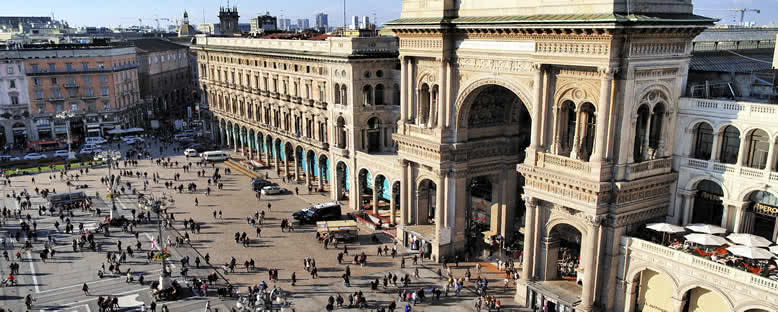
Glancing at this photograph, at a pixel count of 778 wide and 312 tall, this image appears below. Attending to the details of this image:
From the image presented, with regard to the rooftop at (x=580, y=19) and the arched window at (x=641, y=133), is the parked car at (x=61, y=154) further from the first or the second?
the arched window at (x=641, y=133)

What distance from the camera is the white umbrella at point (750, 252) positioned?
91.1ft

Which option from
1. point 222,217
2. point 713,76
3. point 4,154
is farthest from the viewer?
point 4,154

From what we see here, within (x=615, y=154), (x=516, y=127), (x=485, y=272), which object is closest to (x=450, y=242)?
(x=485, y=272)

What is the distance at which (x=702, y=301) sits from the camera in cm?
3011

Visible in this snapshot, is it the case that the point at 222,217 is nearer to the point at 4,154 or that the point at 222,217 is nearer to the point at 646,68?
the point at 646,68

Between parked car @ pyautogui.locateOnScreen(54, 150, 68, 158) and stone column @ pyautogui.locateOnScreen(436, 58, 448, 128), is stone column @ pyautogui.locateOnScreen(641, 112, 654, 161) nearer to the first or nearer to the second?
stone column @ pyautogui.locateOnScreen(436, 58, 448, 128)

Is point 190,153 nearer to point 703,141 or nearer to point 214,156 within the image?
point 214,156

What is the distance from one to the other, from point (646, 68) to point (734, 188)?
25.3 feet

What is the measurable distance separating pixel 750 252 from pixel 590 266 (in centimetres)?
767

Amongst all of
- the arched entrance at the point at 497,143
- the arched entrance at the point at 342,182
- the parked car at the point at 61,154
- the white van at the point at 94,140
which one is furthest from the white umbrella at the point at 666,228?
the white van at the point at 94,140

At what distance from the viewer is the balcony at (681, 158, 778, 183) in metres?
29.7

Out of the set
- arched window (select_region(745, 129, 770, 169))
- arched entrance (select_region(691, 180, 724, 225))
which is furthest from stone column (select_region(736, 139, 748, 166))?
arched entrance (select_region(691, 180, 724, 225))

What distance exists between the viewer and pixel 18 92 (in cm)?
8975

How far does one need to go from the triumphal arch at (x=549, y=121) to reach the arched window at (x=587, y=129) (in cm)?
6
